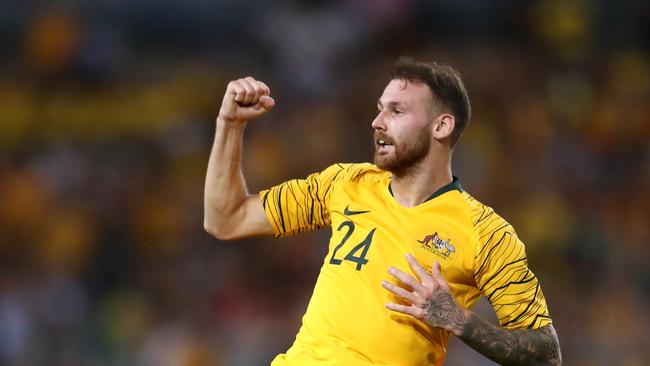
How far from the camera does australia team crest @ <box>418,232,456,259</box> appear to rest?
3.93m

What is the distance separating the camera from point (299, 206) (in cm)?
429

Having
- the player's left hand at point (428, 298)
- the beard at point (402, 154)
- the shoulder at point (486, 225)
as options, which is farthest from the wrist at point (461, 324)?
the beard at point (402, 154)

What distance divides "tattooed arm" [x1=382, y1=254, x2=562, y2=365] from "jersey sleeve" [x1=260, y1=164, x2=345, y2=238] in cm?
63

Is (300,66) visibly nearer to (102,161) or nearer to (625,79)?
(102,161)

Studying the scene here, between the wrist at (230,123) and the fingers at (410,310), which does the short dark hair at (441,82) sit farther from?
the fingers at (410,310)

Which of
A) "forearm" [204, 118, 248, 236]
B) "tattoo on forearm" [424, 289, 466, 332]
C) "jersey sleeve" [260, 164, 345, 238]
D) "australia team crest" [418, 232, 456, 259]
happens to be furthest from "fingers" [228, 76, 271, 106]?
"tattoo on forearm" [424, 289, 466, 332]

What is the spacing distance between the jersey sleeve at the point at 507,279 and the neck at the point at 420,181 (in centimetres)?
27

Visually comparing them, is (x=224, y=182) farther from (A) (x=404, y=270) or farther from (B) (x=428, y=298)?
(B) (x=428, y=298)

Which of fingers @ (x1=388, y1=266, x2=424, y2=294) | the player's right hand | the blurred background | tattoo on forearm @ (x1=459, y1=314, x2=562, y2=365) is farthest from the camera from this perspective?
the blurred background

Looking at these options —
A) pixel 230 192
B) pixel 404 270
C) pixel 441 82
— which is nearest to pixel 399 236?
pixel 404 270

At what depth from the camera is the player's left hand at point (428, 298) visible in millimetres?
3684

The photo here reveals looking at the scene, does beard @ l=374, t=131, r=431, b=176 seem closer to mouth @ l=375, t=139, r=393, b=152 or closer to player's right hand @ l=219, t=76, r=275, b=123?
mouth @ l=375, t=139, r=393, b=152

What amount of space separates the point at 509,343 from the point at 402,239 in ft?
1.77

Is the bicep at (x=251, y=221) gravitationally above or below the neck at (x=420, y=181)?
below
